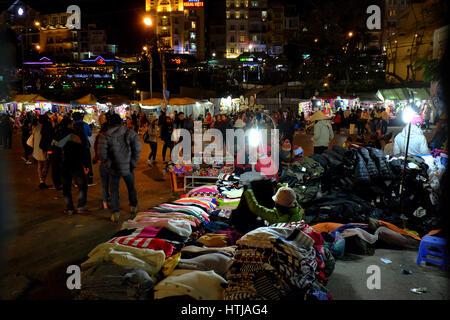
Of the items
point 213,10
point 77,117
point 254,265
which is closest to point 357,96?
point 77,117

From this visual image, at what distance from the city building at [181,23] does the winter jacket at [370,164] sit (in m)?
70.4

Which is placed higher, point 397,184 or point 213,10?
point 213,10

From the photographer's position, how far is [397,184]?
691cm

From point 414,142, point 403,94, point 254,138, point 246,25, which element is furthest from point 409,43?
point 246,25

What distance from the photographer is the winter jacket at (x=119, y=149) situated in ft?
20.0

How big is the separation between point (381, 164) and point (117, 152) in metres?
5.22

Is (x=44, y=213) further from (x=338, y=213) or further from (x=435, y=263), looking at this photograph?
(x=435, y=263)

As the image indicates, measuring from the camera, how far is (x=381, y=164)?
7.05 m

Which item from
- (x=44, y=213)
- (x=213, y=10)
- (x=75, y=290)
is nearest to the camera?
(x=75, y=290)

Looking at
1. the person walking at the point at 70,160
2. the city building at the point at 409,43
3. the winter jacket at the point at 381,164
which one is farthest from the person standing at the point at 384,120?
the person walking at the point at 70,160

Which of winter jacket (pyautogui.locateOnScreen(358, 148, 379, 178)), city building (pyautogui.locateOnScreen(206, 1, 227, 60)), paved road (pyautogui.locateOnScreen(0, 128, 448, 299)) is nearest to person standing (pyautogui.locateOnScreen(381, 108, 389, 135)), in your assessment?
winter jacket (pyautogui.locateOnScreen(358, 148, 379, 178))

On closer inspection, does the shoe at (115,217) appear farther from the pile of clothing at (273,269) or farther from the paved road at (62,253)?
the pile of clothing at (273,269)
